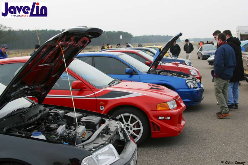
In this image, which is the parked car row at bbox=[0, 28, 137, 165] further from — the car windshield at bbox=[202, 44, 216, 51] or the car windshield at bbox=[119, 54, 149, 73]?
the car windshield at bbox=[202, 44, 216, 51]

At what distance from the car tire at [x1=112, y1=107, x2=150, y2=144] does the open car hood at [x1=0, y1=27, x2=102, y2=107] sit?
159cm

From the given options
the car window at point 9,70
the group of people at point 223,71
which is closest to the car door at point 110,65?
the group of people at point 223,71

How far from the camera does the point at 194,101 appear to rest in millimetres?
8625

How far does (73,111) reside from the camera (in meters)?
4.74

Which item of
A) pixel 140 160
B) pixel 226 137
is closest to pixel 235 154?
pixel 226 137

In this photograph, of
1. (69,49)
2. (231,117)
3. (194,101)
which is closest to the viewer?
(69,49)

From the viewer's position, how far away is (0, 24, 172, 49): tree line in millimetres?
5887

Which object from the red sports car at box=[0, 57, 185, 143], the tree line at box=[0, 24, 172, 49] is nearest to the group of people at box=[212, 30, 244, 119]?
the red sports car at box=[0, 57, 185, 143]

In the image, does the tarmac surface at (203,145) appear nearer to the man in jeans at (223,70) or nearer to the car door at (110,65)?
the man in jeans at (223,70)

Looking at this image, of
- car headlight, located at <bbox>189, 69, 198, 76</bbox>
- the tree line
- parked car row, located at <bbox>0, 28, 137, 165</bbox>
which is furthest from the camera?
car headlight, located at <bbox>189, 69, 198, 76</bbox>

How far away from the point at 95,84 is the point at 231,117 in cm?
350

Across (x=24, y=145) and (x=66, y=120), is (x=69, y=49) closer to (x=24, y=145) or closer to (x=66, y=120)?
(x=66, y=120)

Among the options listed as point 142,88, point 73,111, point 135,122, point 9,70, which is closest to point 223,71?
point 142,88

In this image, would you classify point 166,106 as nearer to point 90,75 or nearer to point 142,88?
point 142,88
